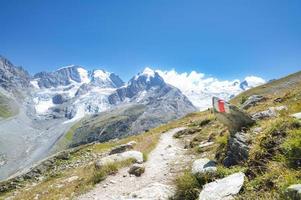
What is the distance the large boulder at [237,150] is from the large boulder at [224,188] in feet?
5.38

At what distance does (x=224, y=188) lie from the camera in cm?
1061

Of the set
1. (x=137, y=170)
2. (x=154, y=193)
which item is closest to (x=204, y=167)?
(x=154, y=193)

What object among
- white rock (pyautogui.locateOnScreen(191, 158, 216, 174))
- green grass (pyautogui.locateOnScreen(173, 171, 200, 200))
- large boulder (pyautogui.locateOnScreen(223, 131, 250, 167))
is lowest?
green grass (pyautogui.locateOnScreen(173, 171, 200, 200))

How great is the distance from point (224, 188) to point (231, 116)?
552 cm

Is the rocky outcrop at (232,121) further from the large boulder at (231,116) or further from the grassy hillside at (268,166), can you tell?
the grassy hillside at (268,166)

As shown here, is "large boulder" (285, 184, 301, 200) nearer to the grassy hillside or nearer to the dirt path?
the grassy hillside

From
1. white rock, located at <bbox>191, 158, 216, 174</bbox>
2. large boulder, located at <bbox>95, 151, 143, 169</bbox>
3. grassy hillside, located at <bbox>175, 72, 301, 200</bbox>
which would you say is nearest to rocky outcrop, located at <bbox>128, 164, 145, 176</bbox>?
large boulder, located at <bbox>95, 151, 143, 169</bbox>

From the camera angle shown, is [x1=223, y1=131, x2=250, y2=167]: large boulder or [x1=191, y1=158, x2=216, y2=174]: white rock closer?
[x1=223, y1=131, x2=250, y2=167]: large boulder

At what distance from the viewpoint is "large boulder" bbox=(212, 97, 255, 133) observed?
609 inches

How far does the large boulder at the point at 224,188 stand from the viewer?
1023cm

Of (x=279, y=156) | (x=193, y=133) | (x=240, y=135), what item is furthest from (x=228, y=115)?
(x=193, y=133)

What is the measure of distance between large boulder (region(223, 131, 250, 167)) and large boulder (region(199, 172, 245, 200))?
1.64m

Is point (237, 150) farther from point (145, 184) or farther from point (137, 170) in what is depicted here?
point (137, 170)

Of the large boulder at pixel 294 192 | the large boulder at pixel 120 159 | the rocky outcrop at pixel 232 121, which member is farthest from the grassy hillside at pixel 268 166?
the large boulder at pixel 120 159
